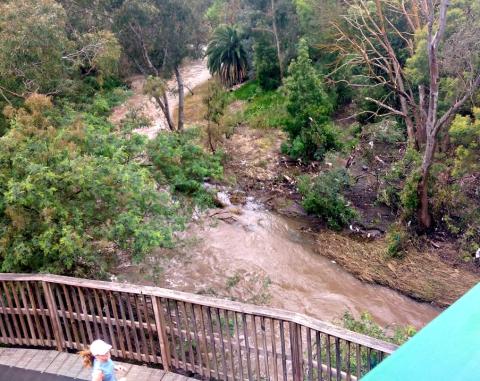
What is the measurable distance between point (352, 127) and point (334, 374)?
1557cm

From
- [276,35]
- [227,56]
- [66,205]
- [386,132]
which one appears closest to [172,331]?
[66,205]

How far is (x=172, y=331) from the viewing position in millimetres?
4914

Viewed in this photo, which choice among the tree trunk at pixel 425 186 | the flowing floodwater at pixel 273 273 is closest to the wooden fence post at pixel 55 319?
the flowing floodwater at pixel 273 273

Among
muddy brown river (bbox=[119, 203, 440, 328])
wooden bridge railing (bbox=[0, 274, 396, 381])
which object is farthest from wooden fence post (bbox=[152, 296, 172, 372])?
muddy brown river (bbox=[119, 203, 440, 328])

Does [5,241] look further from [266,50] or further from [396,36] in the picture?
[266,50]

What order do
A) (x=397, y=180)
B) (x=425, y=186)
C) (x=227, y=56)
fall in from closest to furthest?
(x=425, y=186)
(x=397, y=180)
(x=227, y=56)

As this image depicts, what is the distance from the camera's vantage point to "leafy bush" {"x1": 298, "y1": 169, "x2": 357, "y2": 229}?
15.1 meters

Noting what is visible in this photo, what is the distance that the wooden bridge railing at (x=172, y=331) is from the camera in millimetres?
4277

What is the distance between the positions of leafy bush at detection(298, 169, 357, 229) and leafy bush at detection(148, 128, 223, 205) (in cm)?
514

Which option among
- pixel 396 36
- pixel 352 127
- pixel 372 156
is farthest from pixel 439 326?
pixel 396 36

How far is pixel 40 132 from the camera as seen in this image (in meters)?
7.33

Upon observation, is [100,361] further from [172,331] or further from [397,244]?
[397,244]

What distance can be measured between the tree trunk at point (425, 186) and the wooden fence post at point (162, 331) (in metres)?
Result: 10.1

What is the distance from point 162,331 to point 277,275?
8178 mm
